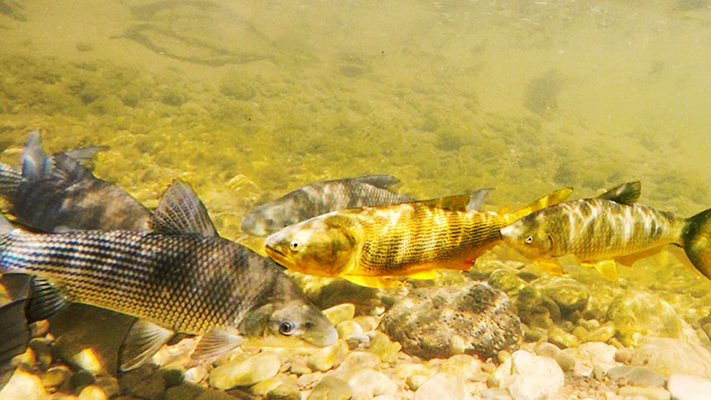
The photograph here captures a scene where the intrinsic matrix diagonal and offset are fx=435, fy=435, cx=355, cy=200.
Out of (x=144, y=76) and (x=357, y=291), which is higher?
(x=357, y=291)

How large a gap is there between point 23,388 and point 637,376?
4925 mm

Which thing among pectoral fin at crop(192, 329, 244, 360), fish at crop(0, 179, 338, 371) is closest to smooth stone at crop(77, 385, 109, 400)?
fish at crop(0, 179, 338, 371)

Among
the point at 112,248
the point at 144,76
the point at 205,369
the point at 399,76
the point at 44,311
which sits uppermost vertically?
the point at 112,248

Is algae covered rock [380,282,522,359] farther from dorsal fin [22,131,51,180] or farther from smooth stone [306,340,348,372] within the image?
dorsal fin [22,131,51,180]

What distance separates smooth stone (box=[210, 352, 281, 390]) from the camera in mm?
3359

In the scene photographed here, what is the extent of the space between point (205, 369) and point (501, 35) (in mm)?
52127

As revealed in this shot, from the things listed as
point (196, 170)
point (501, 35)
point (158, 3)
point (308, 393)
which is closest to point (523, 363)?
point (308, 393)

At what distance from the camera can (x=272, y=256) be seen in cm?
237

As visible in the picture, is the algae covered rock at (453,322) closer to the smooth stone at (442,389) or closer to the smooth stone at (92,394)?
the smooth stone at (442,389)

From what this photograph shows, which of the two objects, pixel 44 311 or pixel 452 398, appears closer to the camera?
pixel 44 311

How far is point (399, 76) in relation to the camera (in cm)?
3072

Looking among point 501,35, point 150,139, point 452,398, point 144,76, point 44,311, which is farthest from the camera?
point 501,35

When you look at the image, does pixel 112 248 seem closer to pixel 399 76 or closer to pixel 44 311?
pixel 44 311

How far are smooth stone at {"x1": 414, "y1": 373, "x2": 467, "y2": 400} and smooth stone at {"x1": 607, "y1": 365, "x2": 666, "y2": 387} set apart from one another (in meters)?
1.65
